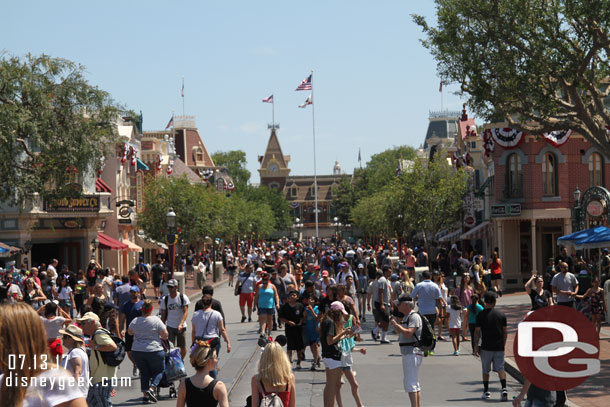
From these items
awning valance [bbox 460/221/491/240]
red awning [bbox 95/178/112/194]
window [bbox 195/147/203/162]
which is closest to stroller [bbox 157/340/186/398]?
awning valance [bbox 460/221/491/240]

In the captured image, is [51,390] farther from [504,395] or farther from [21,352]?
[504,395]

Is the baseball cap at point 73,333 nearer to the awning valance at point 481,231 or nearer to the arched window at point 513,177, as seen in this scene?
the arched window at point 513,177

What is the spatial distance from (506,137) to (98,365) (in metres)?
28.7

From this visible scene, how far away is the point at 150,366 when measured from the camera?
499 inches

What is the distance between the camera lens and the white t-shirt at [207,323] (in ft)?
44.4

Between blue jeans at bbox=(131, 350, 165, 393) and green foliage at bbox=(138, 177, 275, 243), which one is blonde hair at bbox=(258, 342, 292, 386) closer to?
blue jeans at bbox=(131, 350, 165, 393)

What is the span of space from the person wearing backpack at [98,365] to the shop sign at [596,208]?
23527mm

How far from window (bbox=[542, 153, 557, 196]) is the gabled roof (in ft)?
402

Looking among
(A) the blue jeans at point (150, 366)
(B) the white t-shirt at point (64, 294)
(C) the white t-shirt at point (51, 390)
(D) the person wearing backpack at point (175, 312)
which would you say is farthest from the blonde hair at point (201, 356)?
(B) the white t-shirt at point (64, 294)

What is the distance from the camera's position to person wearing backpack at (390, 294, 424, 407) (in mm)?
11242

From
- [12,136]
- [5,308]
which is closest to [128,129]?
[12,136]

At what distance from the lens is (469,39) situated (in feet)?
79.4

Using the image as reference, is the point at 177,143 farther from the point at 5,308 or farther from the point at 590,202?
the point at 5,308

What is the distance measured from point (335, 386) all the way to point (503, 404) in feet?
8.98
